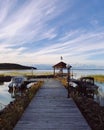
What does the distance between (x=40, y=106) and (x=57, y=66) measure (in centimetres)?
3471

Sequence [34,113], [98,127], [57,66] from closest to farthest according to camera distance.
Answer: [98,127]
[34,113]
[57,66]

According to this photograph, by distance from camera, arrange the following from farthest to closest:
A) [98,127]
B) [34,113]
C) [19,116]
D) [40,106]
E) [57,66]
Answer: [57,66] < [40,106] < [34,113] < [19,116] < [98,127]

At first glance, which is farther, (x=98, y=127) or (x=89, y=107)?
(x=89, y=107)

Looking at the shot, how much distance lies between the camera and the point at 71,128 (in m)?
10.6

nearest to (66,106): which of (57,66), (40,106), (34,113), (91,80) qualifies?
(40,106)

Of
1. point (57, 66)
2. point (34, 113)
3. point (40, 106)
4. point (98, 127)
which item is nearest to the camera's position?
point (98, 127)

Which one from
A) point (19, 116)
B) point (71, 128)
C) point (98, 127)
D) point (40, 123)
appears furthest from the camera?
point (19, 116)

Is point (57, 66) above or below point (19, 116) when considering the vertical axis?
above

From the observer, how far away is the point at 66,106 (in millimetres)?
15820

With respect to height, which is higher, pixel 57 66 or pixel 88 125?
pixel 57 66

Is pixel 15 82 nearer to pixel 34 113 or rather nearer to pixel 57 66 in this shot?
pixel 57 66

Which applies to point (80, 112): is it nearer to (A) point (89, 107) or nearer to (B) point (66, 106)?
(A) point (89, 107)

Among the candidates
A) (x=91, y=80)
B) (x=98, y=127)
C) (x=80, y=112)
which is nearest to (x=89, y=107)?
(x=80, y=112)

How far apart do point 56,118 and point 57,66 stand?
3808 centimetres
